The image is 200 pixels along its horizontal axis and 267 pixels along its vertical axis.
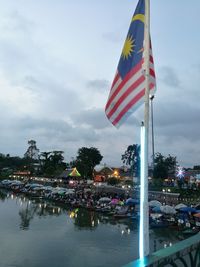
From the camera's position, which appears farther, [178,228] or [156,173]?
[156,173]

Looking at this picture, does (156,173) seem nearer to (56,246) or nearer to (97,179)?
(97,179)

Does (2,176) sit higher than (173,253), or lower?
higher

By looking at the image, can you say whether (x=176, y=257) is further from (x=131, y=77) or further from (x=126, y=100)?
(x=131, y=77)

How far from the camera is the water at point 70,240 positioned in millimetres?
24000

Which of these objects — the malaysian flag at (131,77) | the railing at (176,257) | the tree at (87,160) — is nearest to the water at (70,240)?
the malaysian flag at (131,77)

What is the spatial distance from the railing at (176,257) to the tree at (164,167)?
281 ft

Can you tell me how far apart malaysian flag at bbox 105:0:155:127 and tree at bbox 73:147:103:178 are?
328 ft

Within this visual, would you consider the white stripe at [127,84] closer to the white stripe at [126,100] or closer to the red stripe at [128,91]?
the red stripe at [128,91]

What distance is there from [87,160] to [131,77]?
109m

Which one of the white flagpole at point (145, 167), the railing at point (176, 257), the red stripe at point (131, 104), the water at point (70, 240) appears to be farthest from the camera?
the water at point (70, 240)

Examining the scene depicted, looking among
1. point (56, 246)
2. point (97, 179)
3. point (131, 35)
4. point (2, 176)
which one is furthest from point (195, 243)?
point (2, 176)

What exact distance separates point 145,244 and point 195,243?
241 centimetres

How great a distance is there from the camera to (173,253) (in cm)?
365

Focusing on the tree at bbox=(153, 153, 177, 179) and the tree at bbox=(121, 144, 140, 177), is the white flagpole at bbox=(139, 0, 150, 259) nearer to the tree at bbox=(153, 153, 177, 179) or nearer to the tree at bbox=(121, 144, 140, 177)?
the tree at bbox=(153, 153, 177, 179)
